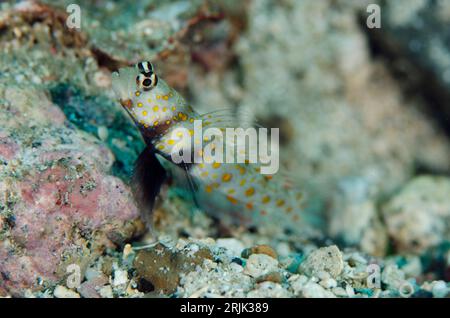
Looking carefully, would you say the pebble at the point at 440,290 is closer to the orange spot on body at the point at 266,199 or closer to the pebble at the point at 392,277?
the pebble at the point at 392,277

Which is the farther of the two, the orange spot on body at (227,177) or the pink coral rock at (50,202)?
the orange spot on body at (227,177)

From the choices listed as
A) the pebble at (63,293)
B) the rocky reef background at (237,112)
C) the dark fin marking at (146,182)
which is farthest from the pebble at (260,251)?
the pebble at (63,293)

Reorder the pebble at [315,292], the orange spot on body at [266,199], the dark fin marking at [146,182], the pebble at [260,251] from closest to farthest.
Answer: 1. the pebble at [315,292]
2. the pebble at [260,251]
3. the dark fin marking at [146,182]
4. the orange spot on body at [266,199]

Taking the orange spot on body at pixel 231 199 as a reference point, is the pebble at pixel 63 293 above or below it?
below

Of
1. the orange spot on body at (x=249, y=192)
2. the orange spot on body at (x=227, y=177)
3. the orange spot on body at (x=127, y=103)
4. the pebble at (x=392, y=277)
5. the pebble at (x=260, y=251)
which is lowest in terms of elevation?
the pebble at (x=392, y=277)

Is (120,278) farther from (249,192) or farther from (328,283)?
(249,192)

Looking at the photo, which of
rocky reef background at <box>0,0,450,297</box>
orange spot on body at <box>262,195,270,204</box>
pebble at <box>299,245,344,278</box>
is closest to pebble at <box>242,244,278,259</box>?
rocky reef background at <box>0,0,450,297</box>
